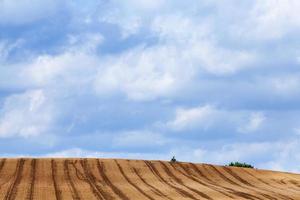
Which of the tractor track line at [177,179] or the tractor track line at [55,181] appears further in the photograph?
the tractor track line at [177,179]

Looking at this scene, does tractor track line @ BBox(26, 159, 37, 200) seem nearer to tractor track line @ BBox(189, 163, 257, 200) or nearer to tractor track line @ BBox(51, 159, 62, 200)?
tractor track line @ BBox(51, 159, 62, 200)

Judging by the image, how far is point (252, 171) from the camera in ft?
187

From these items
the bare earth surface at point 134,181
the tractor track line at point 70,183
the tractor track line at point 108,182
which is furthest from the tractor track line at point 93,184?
the tractor track line at point 70,183

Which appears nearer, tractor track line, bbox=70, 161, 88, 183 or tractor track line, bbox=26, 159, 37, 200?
tractor track line, bbox=26, 159, 37, 200

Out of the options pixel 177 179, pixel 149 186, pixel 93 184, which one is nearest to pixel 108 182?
pixel 93 184

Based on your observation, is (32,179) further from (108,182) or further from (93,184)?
(108,182)

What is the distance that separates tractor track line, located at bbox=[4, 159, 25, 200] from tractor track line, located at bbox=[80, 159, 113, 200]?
4.26m

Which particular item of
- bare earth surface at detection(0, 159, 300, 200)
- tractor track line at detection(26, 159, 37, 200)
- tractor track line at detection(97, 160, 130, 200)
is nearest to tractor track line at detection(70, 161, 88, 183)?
bare earth surface at detection(0, 159, 300, 200)

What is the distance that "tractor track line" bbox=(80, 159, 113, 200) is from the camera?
1619 inches

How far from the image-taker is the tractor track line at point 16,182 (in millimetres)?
40625

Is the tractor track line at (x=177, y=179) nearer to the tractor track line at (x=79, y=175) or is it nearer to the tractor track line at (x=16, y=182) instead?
the tractor track line at (x=79, y=175)

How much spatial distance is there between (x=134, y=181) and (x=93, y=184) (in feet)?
9.75

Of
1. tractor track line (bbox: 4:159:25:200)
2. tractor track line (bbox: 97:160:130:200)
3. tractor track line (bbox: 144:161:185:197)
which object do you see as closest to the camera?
Answer: tractor track line (bbox: 4:159:25:200)

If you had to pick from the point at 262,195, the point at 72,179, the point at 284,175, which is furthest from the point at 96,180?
the point at 284,175
